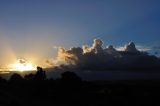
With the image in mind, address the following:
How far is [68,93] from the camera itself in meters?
179

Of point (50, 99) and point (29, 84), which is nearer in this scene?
point (50, 99)

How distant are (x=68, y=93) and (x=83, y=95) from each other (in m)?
6.41

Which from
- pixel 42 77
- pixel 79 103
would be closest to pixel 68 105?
pixel 79 103

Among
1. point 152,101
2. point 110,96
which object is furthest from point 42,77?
point 152,101

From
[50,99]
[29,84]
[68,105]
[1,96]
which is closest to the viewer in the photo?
[1,96]

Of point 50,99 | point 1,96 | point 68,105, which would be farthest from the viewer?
point 50,99

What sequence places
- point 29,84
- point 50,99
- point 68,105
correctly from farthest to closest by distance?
point 29,84 < point 50,99 < point 68,105

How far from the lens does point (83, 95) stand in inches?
6890

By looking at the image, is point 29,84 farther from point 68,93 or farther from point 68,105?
point 68,105

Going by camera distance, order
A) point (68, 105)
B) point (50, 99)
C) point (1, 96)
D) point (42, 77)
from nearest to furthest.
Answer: point (1, 96)
point (68, 105)
point (50, 99)
point (42, 77)

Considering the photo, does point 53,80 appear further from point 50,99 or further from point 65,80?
point 50,99

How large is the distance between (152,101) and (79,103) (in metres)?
24.7

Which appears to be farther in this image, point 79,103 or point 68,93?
point 68,93

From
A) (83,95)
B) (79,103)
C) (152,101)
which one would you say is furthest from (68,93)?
(152,101)
